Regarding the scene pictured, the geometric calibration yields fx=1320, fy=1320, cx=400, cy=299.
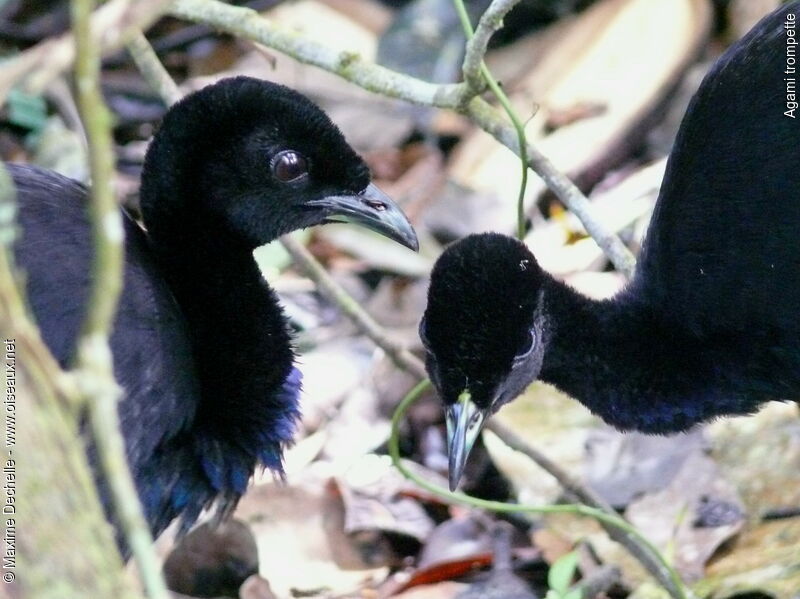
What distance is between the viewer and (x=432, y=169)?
23.6 ft

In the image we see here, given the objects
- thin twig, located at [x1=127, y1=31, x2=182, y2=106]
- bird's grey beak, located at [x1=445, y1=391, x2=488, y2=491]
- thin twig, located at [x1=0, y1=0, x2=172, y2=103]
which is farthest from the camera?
thin twig, located at [x1=127, y1=31, x2=182, y2=106]

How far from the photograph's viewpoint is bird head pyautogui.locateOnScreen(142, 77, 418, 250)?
3820 mm

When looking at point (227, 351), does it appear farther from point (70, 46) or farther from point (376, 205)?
point (70, 46)

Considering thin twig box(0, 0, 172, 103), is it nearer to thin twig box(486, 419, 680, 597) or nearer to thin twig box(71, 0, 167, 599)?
thin twig box(71, 0, 167, 599)

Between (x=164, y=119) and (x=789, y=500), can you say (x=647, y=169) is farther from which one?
(x=164, y=119)

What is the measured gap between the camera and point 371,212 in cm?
410

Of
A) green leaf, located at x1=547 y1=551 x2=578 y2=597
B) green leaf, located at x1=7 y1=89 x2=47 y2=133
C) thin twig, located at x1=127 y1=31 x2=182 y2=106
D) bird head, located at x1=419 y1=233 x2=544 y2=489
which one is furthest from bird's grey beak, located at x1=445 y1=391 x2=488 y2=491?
green leaf, located at x1=7 y1=89 x2=47 y2=133

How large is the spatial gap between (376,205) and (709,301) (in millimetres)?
1070

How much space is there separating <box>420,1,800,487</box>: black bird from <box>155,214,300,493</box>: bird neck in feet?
2.44

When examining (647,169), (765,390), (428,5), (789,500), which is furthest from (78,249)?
(428,5)

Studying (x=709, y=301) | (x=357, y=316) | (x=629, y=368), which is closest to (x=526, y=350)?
(x=629, y=368)

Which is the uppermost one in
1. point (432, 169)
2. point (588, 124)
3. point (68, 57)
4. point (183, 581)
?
point (68, 57)

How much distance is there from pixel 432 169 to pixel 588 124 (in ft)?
2.88

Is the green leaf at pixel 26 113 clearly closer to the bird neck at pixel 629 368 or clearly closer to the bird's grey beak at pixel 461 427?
the bird neck at pixel 629 368
